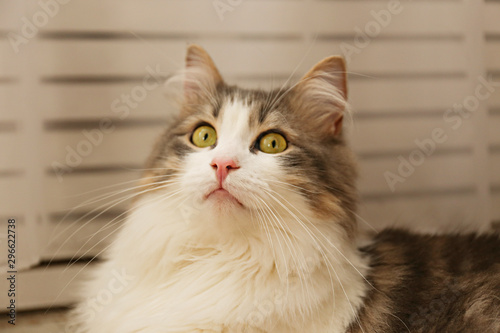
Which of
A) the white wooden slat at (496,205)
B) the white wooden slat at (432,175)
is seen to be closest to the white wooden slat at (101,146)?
the white wooden slat at (432,175)

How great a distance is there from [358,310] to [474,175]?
4.91ft

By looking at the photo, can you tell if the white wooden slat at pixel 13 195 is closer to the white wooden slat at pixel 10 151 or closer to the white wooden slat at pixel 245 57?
the white wooden slat at pixel 10 151

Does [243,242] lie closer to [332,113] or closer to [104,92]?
[332,113]

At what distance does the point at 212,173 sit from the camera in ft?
4.35

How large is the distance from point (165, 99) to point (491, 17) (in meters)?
1.80

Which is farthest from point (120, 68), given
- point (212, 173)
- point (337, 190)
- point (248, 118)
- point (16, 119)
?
point (337, 190)

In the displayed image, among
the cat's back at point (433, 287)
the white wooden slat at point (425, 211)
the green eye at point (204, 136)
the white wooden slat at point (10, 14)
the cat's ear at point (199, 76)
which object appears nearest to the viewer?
the cat's back at point (433, 287)

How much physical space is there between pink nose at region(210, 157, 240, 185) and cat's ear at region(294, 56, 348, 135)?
17.6 inches

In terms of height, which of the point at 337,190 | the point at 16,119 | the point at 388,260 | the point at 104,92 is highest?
the point at 104,92

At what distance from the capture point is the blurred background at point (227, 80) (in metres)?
2.12

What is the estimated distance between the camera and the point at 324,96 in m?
1.66

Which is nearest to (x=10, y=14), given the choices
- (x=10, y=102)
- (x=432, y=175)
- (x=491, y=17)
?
(x=10, y=102)

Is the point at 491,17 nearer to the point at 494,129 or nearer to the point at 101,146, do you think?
the point at 494,129

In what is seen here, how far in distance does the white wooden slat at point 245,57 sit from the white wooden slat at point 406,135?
10.6 inches
